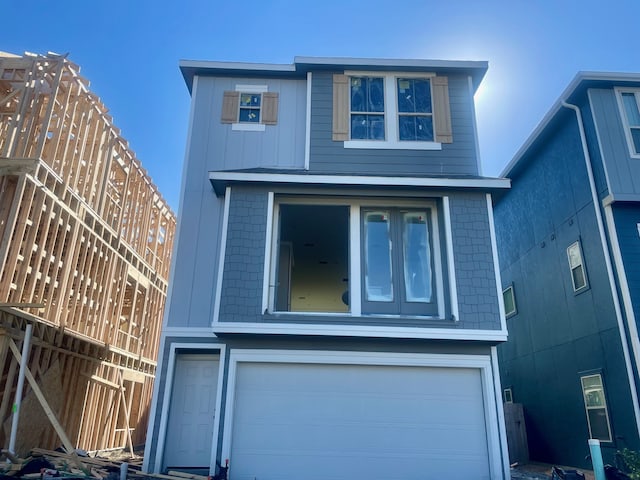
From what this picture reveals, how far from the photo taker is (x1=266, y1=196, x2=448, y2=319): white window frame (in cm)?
782

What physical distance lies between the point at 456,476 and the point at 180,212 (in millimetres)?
6168

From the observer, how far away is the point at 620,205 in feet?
30.6

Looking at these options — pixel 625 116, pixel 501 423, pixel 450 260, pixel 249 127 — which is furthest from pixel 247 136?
pixel 625 116

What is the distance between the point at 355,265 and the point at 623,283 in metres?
5.06

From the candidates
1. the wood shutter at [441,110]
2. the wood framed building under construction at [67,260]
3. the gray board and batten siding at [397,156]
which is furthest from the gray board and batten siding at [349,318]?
the wood framed building under construction at [67,260]

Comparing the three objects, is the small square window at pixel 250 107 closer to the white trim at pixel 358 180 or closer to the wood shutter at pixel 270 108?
the wood shutter at pixel 270 108

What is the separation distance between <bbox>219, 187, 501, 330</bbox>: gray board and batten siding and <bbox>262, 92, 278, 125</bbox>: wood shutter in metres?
1.75

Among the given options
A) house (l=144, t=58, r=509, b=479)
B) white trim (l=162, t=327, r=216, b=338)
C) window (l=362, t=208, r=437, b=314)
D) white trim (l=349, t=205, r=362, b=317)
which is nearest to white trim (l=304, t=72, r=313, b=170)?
house (l=144, t=58, r=509, b=479)

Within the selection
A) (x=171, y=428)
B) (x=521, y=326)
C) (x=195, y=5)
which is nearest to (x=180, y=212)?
(x=171, y=428)

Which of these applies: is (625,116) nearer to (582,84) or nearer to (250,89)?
(582,84)

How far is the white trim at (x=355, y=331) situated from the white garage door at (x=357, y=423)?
0.59 m

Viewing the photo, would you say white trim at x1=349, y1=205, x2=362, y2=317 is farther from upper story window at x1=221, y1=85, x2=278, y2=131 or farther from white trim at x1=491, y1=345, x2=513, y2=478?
upper story window at x1=221, y1=85, x2=278, y2=131

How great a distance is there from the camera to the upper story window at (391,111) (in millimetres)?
9086

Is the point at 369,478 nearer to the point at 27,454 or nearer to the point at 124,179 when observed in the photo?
the point at 27,454
